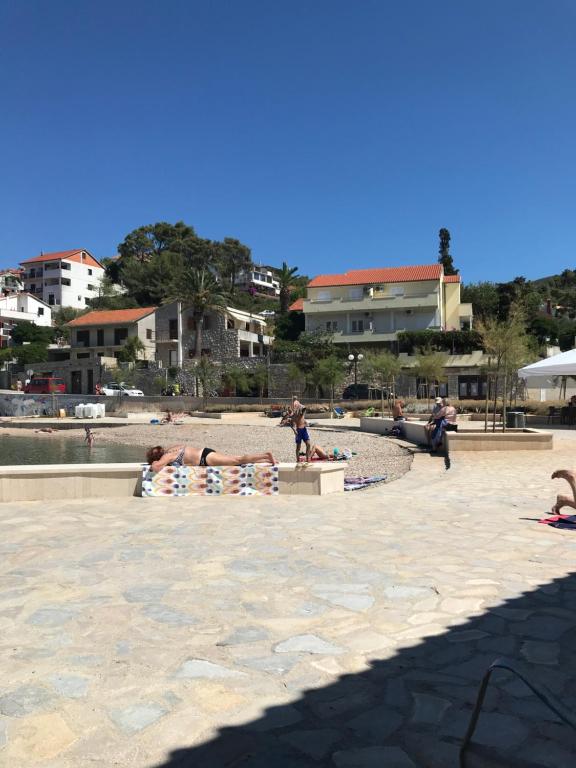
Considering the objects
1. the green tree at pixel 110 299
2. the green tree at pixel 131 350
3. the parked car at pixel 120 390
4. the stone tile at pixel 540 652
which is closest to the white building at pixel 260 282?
the green tree at pixel 110 299

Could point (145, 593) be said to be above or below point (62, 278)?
below

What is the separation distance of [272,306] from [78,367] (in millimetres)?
32213

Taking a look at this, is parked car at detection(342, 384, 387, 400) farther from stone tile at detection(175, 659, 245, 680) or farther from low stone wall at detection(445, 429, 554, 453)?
stone tile at detection(175, 659, 245, 680)

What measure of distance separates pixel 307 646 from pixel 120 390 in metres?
48.2

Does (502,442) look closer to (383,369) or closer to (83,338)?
(383,369)

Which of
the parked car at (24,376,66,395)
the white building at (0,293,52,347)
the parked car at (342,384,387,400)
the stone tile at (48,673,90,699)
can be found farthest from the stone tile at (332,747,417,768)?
the white building at (0,293,52,347)

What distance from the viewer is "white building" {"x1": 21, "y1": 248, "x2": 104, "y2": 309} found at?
87.8m

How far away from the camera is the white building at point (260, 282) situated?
3866 inches

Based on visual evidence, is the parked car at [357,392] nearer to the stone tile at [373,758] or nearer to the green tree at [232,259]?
the green tree at [232,259]

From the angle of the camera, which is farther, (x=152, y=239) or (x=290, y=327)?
(x=152, y=239)

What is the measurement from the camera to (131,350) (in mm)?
57156

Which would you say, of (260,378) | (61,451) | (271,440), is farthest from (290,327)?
(61,451)

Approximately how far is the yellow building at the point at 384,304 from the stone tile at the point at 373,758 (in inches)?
1998

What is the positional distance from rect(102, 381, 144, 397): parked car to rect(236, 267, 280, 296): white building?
45.5 meters
